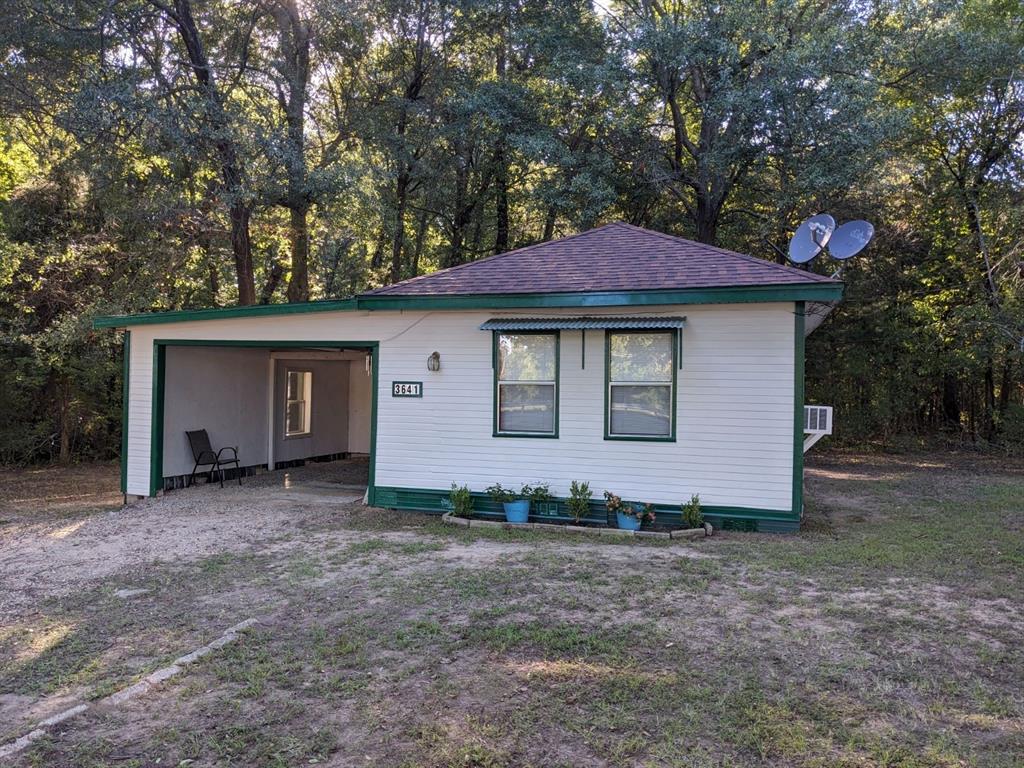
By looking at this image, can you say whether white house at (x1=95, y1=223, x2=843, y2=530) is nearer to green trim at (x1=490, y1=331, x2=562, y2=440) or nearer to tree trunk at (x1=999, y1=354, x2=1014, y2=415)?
green trim at (x1=490, y1=331, x2=562, y2=440)

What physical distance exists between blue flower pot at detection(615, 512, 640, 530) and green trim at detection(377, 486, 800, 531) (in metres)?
0.32

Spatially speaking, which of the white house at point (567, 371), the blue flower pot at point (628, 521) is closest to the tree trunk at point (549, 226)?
the white house at point (567, 371)

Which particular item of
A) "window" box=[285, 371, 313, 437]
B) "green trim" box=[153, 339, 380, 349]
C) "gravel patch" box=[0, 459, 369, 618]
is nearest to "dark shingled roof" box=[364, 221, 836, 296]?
"green trim" box=[153, 339, 380, 349]

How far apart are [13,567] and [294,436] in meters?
6.53

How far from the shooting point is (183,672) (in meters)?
3.51

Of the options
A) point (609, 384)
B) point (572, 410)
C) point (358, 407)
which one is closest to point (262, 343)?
point (572, 410)

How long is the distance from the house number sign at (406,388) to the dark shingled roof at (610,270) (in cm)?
107

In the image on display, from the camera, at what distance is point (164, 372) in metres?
9.21

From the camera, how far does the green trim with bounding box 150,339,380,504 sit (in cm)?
842

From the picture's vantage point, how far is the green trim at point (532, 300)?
6789 millimetres

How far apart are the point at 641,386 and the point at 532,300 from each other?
154 centimetres

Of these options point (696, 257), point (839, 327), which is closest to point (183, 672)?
point (696, 257)

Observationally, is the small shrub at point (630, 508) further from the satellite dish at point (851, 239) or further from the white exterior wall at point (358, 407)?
the white exterior wall at point (358, 407)

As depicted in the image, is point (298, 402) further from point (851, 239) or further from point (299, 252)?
point (851, 239)
